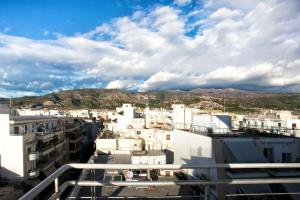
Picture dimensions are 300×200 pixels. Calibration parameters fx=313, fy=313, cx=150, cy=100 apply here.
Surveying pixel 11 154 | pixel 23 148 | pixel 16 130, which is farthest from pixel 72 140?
pixel 11 154

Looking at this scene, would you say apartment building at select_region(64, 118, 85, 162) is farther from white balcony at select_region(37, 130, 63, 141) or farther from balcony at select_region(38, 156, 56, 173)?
balcony at select_region(38, 156, 56, 173)

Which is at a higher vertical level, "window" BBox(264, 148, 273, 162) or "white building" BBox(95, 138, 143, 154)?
"window" BBox(264, 148, 273, 162)

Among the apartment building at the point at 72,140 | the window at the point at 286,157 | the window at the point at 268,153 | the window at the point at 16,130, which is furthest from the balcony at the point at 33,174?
the window at the point at 286,157

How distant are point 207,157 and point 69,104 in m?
155

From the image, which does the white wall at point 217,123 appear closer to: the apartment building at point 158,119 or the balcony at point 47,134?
the balcony at point 47,134

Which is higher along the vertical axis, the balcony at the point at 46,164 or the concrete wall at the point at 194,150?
the concrete wall at the point at 194,150

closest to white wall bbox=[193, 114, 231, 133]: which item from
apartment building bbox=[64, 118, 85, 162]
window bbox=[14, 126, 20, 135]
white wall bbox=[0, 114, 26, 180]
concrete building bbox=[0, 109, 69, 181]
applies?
concrete building bbox=[0, 109, 69, 181]

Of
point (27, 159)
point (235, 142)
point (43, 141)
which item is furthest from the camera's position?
point (43, 141)

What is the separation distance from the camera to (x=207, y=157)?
50.3 feet

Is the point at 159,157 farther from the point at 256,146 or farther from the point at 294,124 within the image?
the point at 294,124

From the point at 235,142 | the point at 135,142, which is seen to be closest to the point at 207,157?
the point at 235,142

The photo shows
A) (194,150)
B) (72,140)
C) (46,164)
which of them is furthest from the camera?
(72,140)

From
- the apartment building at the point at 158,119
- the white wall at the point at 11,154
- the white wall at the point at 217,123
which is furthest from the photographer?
the apartment building at the point at 158,119

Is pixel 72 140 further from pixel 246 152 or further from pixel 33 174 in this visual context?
pixel 246 152
